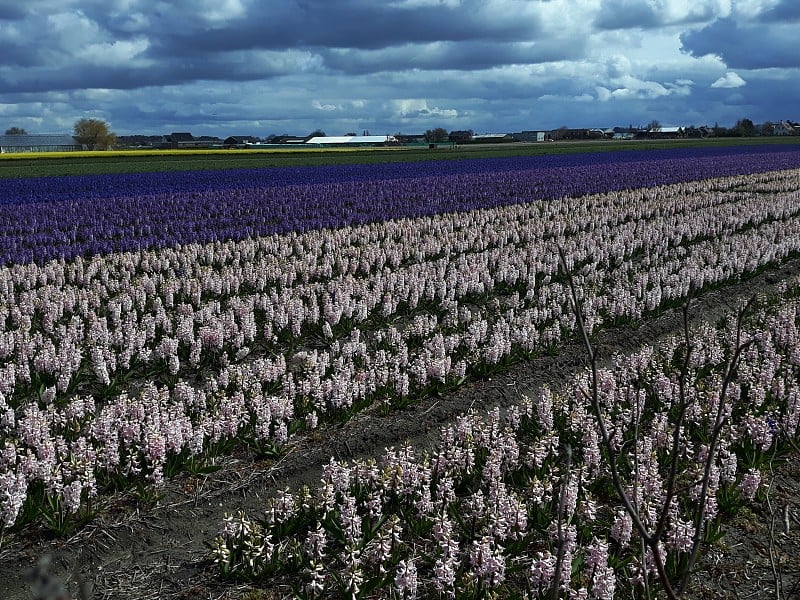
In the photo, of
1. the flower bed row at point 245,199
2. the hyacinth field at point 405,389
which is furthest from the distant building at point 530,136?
the hyacinth field at point 405,389

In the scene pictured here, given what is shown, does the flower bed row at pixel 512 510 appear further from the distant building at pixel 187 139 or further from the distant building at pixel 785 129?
the distant building at pixel 785 129

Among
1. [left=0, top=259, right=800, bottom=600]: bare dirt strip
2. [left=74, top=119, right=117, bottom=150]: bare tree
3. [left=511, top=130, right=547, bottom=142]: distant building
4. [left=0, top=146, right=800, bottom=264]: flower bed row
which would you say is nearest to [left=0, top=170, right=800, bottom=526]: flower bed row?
[left=0, top=259, right=800, bottom=600]: bare dirt strip

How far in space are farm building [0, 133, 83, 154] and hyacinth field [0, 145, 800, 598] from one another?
374ft

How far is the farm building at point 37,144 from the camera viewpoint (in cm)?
12375

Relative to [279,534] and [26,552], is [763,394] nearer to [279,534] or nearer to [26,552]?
[279,534]

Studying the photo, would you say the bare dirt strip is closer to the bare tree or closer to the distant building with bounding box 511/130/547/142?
the bare tree

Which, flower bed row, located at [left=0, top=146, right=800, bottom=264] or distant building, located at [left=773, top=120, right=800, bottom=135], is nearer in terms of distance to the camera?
flower bed row, located at [left=0, top=146, right=800, bottom=264]

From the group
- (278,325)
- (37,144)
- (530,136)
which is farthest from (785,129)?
(278,325)

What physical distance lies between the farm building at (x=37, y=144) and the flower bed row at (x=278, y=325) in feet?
391

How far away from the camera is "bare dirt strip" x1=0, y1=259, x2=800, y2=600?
5.71m

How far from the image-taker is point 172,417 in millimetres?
7703

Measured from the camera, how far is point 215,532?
21.5 ft

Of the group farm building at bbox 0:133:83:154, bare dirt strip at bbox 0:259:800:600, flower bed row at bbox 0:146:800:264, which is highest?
farm building at bbox 0:133:83:154

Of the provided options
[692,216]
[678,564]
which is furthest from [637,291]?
[692,216]
